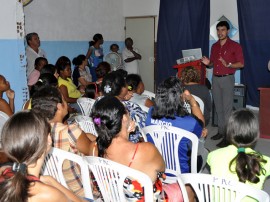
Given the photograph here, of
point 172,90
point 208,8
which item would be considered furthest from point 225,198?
point 208,8

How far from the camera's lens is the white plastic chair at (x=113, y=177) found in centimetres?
176

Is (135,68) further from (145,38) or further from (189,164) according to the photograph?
(189,164)

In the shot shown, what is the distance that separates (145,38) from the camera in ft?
26.6

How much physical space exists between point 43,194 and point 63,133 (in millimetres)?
818

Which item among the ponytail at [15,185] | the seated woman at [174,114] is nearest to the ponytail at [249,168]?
the seated woman at [174,114]

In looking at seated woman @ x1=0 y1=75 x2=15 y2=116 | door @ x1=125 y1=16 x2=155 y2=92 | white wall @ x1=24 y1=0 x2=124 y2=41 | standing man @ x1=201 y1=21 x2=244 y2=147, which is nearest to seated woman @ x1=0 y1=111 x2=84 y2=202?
seated woman @ x1=0 y1=75 x2=15 y2=116

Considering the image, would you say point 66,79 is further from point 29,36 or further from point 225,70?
point 225,70

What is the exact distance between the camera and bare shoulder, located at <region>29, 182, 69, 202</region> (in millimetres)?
1317

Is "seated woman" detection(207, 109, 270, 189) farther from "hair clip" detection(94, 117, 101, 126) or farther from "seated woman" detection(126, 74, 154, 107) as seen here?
"seated woman" detection(126, 74, 154, 107)

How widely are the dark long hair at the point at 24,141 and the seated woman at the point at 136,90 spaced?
7.42 ft

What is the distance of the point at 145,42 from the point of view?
8.13 meters

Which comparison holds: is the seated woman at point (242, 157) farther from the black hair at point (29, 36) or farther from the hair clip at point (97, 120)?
the black hair at point (29, 36)

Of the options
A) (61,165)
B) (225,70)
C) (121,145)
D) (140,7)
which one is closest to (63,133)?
(61,165)

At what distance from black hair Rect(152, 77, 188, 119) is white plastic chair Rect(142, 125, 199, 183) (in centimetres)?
13
